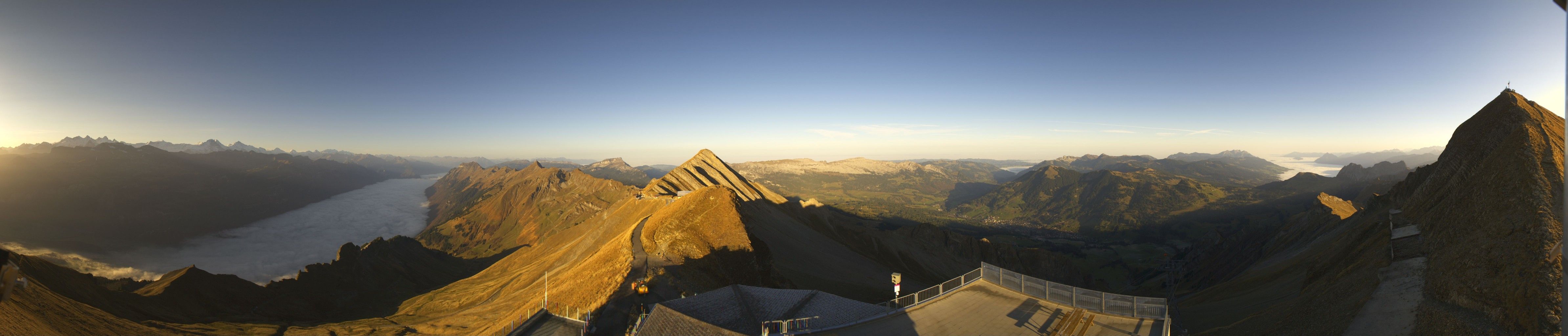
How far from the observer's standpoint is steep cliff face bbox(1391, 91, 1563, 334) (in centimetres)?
1783

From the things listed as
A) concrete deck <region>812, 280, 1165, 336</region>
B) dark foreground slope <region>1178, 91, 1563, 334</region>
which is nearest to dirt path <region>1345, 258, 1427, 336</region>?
dark foreground slope <region>1178, 91, 1563, 334</region>

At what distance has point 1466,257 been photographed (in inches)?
953

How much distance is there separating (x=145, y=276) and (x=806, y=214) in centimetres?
16716

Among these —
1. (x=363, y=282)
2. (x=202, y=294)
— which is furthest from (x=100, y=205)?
(x=202, y=294)

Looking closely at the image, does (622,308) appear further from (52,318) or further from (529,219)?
(529,219)

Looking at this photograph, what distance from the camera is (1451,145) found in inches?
1763

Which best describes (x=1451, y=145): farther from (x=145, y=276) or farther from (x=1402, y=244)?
(x=145, y=276)

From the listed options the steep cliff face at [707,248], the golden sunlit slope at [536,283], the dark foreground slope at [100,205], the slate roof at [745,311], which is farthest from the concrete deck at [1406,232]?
the dark foreground slope at [100,205]

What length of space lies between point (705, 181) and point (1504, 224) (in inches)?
4233

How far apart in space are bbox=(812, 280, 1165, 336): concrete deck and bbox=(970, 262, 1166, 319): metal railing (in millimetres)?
298

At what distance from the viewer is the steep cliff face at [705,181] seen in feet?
343

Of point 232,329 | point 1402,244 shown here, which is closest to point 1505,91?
point 1402,244

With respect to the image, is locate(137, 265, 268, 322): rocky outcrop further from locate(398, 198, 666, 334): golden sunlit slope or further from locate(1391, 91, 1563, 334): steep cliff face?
locate(1391, 91, 1563, 334): steep cliff face

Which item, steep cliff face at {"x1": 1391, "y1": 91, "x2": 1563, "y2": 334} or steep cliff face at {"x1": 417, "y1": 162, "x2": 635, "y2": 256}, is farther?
steep cliff face at {"x1": 417, "y1": 162, "x2": 635, "y2": 256}
